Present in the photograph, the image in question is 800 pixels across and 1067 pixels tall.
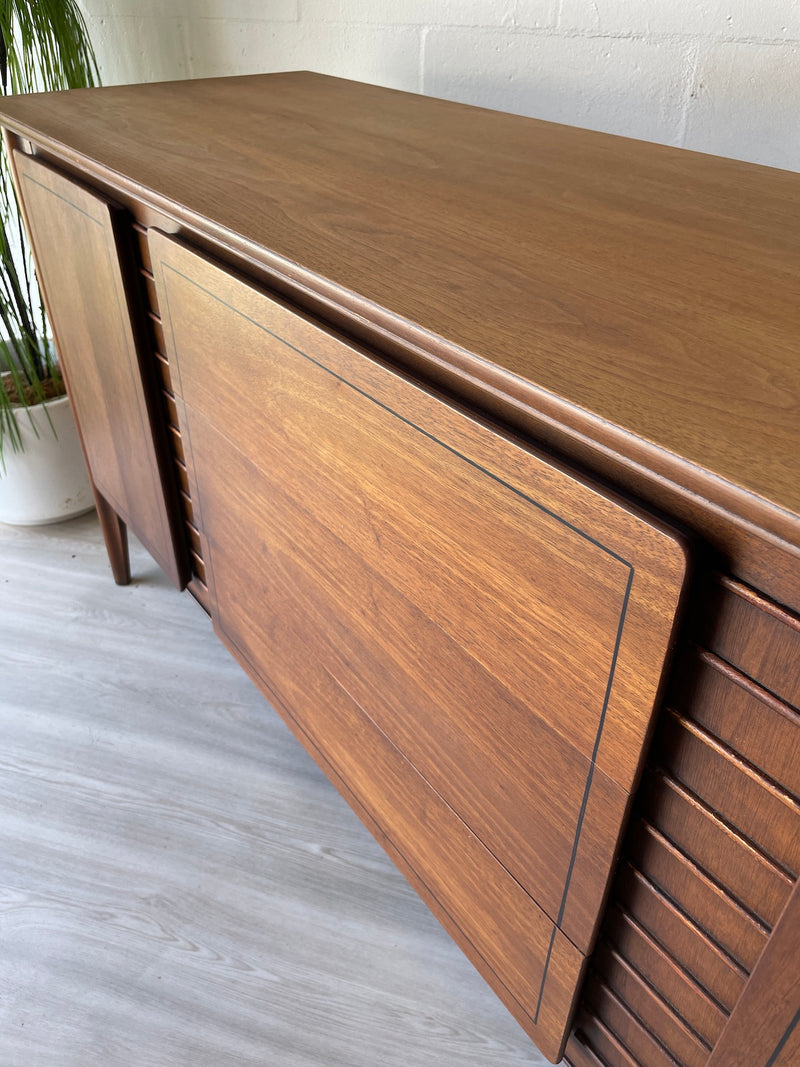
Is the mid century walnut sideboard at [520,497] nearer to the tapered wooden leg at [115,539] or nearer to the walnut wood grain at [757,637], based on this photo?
the walnut wood grain at [757,637]

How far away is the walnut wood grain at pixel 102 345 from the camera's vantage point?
3.26 feet

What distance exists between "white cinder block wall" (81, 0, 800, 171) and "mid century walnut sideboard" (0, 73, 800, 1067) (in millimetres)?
108

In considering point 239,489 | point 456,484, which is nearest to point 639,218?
point 456,484

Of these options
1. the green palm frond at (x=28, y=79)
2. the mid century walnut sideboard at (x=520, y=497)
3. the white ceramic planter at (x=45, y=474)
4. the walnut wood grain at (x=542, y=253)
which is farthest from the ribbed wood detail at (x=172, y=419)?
the white ceramic planter at (x=45, y=474)

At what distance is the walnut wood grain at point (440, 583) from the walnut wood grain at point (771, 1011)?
0.36 ft

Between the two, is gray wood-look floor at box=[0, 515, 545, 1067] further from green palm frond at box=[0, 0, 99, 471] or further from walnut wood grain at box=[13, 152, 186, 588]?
green palm frond at box=[0, 0, 99, 471]

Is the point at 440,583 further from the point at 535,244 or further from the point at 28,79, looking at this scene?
the point at 28,79

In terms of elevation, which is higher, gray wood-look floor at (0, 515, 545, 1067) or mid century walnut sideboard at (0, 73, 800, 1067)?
mid century walnut sideboard at (0, 73, 800, 1067)

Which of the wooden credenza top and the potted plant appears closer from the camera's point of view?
the wooden credenza top

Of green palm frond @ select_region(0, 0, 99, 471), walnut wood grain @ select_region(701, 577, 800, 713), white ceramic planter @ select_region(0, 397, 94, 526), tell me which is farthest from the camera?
white ceramic planter @ select_region(0, 397, 94, 526)

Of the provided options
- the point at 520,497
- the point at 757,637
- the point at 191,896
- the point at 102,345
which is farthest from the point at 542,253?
the point at 191,896

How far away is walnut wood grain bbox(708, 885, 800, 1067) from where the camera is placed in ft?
1.49

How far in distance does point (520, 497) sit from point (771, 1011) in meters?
0.35

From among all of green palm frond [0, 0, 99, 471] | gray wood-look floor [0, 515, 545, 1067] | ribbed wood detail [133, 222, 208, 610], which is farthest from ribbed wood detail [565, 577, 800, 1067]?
green palm frond [0, 0, 99, 471]
